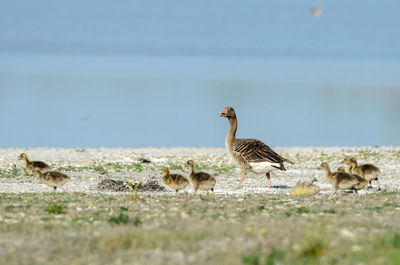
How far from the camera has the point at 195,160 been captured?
96.9 ft

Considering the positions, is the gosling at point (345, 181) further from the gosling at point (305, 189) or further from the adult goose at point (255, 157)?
the adult goose at point (255, 157)

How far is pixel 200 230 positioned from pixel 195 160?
693 inches

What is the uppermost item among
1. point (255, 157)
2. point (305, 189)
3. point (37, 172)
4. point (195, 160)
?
point (195, 160)

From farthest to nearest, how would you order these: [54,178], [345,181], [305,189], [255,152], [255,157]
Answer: [255,152] < [255,157] < [54,178] < [305,189] < [345,181]

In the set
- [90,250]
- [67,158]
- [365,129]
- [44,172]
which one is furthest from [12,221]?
[365,129]

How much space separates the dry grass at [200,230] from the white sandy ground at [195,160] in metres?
3.77

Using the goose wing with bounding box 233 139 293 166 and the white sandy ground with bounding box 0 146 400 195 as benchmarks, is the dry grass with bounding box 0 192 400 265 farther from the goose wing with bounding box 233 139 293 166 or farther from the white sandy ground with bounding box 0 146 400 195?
the white sandy ground with bounding box 0 146 400 195

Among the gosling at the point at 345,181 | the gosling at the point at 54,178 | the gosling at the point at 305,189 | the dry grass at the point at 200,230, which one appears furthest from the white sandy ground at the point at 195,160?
the dry grass at the point at 200,230

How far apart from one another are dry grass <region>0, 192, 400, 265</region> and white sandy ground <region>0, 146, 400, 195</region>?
12.4ft

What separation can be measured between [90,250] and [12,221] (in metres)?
3.33

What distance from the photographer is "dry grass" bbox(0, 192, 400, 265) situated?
32.9ft

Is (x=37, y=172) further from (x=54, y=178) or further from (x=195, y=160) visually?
(x=195, y=160)

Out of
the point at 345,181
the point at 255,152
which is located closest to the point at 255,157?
the point at 255,152

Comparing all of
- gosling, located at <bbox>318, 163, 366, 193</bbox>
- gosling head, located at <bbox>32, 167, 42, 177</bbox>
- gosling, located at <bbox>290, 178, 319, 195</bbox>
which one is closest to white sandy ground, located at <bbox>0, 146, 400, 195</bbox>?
gosling head, located at <bbox>32, 167, 42, 177</bbox>
